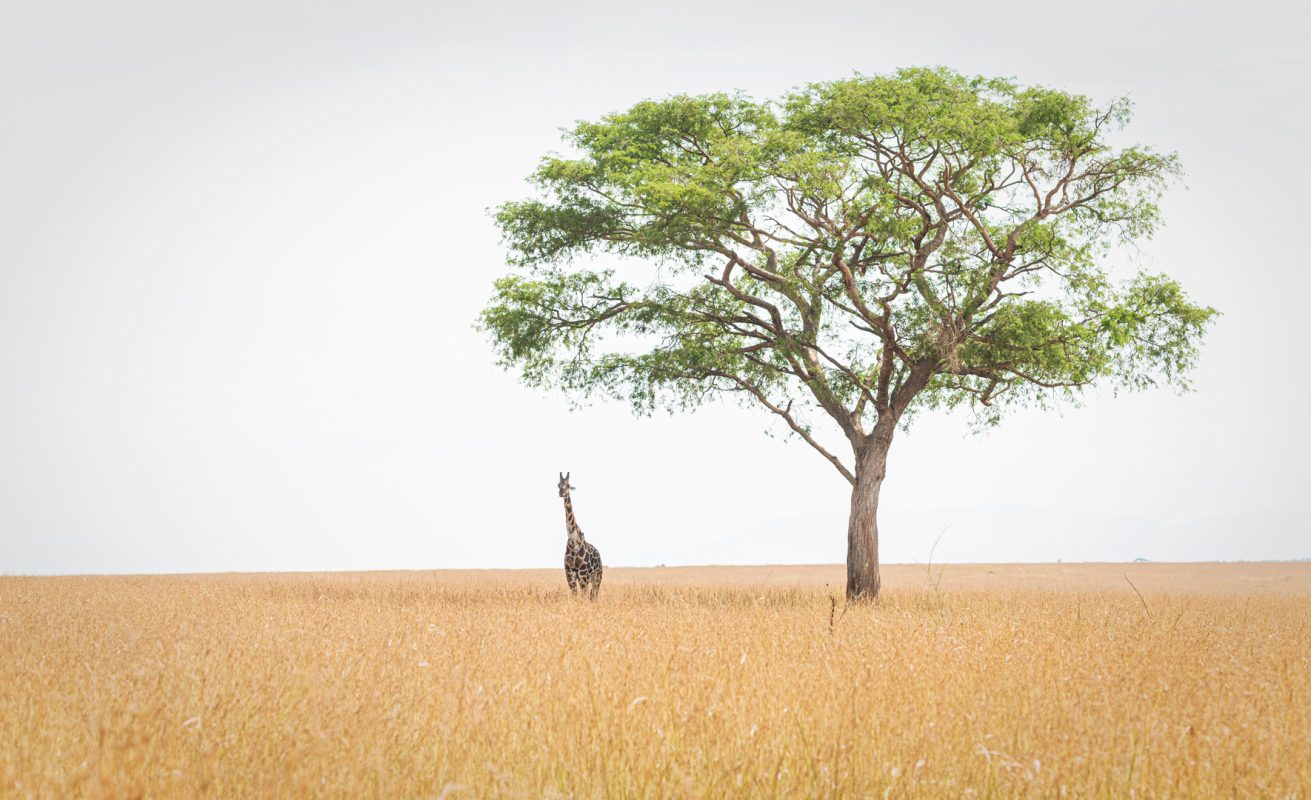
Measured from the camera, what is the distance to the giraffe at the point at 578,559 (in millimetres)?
19125

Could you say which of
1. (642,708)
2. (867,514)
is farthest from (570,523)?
(642,708)

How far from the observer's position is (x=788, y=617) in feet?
44.9

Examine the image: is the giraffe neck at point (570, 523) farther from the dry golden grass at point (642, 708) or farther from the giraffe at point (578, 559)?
the dry golden grass at point (642, 708)

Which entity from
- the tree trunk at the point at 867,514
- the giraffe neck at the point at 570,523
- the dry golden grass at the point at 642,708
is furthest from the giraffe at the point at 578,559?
the dry golden grass at the point at 642,708

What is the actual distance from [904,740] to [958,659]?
328cm

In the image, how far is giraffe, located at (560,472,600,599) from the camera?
19.1m

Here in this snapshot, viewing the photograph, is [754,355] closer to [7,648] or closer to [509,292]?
[509,292]

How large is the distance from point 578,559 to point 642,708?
40.8 ft

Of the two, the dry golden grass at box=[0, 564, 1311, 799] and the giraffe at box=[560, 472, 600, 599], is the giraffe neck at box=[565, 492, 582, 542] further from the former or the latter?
the dry golden grass at box=[0, 564, 1311, 799]

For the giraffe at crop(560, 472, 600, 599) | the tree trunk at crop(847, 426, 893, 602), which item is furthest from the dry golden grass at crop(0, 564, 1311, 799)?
the tree trunk at crop(847, 426, 893, 602)

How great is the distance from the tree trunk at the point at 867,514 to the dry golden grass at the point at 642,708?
733 cm

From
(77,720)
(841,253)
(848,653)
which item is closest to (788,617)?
(848,653)

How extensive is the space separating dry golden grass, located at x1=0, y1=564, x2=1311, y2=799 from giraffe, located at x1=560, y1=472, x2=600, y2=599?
20.8ft

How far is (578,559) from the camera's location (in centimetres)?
1925
